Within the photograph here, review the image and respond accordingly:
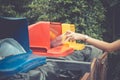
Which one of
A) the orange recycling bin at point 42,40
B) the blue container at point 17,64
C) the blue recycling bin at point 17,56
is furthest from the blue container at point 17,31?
the orange recycling bin at point 42,40

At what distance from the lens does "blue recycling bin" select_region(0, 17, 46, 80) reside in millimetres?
2012

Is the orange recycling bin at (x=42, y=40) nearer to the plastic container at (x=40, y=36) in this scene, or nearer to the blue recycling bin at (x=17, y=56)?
the plastic container at (x=40, y=36)

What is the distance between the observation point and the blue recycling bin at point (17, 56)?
6.60ft

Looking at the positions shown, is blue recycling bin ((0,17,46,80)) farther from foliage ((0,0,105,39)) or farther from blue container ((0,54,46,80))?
foliage ((0,0,105,39))

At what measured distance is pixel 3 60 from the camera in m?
A: 2.04

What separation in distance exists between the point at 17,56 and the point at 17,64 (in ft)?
0.43

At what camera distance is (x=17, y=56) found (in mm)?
2188

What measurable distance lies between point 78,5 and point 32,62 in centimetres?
356

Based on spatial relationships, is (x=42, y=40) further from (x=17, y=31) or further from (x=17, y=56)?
(x=17, y=56)

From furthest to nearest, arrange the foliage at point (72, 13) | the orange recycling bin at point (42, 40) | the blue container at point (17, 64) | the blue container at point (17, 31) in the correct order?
1. the foliage at point (72, 13)
2. the orange recycling bin at point (42, 40)
3. the blue container at point (17, 31)
4. the blue container at point (17, 64)

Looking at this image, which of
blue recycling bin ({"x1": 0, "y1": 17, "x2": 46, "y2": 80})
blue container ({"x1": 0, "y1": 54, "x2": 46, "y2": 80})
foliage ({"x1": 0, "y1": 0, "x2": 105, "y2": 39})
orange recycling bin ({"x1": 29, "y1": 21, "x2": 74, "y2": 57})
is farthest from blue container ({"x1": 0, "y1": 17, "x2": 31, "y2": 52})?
foliage ({"x1": 0, "y1": 0, "x2": 105, "y2": 39})

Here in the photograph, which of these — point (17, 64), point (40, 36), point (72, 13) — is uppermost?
point (72, 13)

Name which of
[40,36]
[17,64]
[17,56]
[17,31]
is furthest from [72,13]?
[17,64]

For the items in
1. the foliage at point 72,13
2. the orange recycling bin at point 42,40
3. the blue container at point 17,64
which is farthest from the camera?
the foliage at point 72,13
